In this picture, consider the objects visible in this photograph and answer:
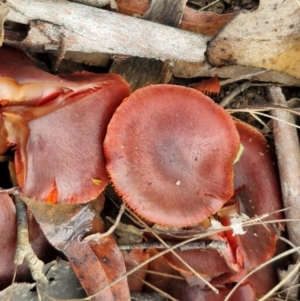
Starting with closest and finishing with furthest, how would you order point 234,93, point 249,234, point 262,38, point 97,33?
point 97,33, point 262,38, point 249,234, point 234,93

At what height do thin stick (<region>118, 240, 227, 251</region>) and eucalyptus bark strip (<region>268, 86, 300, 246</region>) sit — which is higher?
eucalyptus bark strip (<region>268, 86, 300, 246</region>)

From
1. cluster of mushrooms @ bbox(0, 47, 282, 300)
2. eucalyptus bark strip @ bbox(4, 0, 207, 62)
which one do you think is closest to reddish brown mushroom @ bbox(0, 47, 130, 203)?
cluster of mushrooms @ bbox(0, 47, 282, 300)

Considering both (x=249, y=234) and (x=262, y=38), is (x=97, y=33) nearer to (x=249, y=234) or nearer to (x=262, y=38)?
(x=262, y=38)

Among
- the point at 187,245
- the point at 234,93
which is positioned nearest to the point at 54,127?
the point at 187,245

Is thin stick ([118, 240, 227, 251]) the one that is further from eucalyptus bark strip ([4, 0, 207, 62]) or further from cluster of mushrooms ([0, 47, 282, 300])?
eucalyptus bark strip ([4, 0, 207, 62])

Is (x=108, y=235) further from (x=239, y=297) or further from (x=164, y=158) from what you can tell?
(x=239, y=297)

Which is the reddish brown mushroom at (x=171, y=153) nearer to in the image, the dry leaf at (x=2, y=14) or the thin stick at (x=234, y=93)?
the thin stick at (x=234, y=93)
